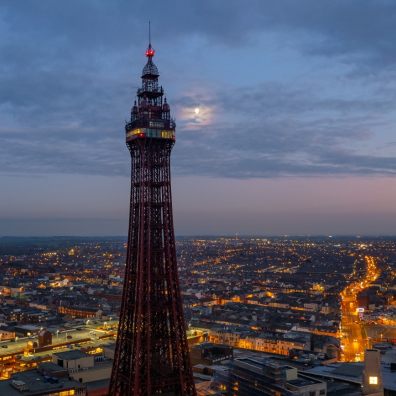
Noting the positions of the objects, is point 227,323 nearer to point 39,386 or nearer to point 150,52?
point 39,386

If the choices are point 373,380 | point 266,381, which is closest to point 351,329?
point 373,380

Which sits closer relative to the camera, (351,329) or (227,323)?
(351,329)

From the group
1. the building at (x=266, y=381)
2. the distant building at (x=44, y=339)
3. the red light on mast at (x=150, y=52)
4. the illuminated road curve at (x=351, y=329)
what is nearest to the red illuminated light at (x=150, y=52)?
the red light on mast at (x=150, y=52)

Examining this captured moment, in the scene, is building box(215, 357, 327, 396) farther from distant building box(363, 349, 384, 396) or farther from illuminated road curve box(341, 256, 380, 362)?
illuminated road curve box(341, 256, 380, 362)

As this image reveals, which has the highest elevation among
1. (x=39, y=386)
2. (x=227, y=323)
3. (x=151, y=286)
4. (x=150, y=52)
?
(x=150, y=52)

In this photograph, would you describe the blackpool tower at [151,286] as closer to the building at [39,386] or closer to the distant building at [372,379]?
the distant building at [372,379]

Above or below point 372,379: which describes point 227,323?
below

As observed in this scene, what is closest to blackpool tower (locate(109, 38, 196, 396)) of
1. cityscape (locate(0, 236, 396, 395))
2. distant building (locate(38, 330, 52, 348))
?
cityscape (locate(0, 236, 396, 395))
